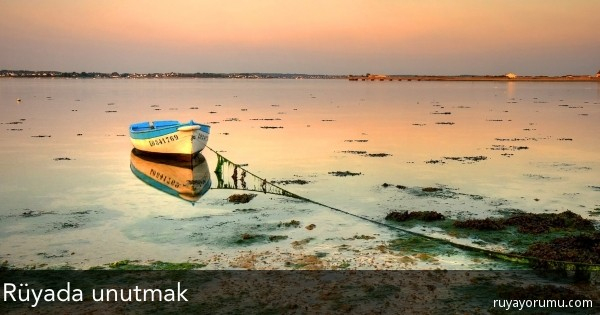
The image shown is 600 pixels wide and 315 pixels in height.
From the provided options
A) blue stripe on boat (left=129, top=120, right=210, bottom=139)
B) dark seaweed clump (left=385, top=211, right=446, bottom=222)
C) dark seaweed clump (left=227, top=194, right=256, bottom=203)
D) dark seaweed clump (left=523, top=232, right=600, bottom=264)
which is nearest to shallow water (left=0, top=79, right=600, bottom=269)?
dark seaweed clump (left=227, top=194, right=256, bottom=203)

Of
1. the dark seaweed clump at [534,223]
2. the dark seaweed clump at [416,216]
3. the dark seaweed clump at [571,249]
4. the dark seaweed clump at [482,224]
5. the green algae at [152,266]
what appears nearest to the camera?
the dark seaweed clump at [571,249]

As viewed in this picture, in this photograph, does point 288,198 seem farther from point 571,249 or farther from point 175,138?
point 175,138

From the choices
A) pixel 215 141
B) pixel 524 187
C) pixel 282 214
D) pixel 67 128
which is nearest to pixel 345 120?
pixel 215 141

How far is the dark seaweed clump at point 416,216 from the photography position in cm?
1227

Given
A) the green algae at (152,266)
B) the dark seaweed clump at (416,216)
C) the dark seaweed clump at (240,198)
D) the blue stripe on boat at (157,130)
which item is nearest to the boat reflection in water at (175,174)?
the blue stripe on boat at (157,130)

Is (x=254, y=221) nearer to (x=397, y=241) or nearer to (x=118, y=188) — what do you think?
(x=397, y=241)

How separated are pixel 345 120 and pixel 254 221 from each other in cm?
3132

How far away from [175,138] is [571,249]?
51.3ft

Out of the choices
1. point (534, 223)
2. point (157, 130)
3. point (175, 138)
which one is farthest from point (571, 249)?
point (157, 130)

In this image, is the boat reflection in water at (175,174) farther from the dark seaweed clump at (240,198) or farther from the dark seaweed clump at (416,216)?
the dark seaweed clump at (416,216)

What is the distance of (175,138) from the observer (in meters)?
21.1

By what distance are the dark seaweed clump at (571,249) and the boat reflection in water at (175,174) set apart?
916cm

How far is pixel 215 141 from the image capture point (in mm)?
29391

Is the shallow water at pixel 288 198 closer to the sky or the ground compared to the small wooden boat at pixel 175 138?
closer to the ground
